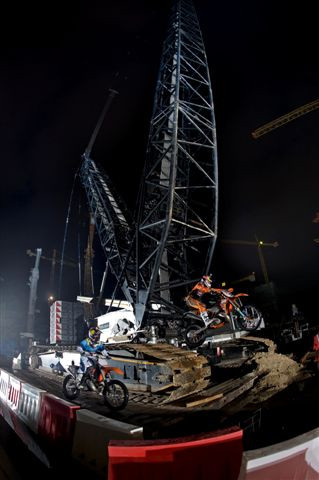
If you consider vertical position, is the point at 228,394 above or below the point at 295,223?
below

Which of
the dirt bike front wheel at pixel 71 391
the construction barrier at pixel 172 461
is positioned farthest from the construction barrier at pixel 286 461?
the dirt bike front wheel at pixel 71 391

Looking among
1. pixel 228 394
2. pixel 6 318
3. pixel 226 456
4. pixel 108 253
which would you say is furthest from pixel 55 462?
pixel 6 318

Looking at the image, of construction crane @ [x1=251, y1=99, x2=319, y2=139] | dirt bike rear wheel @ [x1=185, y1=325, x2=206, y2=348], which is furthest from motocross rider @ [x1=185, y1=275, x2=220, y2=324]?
construction crane @ [x1=251, y1=99, x2=319, y2=139]

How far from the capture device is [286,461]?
192 cm

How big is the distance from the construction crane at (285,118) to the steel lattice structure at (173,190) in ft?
81.3

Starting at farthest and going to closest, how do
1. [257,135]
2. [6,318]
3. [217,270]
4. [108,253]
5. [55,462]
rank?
[257,135] → [6,318] → [217,270] → [108,253] → [55,462]

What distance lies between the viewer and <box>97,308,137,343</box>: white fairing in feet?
41.2

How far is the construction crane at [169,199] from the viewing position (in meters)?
12.1

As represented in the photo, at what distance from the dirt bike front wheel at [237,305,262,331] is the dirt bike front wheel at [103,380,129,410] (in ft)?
14.5

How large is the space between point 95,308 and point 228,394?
42.5 ft

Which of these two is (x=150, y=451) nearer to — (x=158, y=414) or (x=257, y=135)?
(x=158, y=414)

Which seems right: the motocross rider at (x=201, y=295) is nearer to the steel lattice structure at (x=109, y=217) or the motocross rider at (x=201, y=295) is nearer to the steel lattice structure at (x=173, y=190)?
the steel lattice structure at (x=173, y=190)

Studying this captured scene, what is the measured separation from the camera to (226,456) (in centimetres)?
193

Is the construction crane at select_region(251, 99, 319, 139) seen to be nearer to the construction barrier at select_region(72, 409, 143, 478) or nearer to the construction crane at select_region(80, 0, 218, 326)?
the construction crane at select_region(80, 0, 218, 326)
